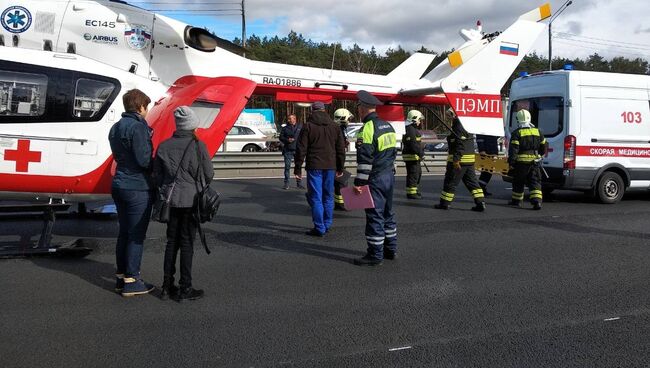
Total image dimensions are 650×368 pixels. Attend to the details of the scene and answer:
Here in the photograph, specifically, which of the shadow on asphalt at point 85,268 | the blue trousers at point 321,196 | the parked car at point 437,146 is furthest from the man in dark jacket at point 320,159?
the parked car at point 437,146

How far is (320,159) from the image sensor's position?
24.6 ft

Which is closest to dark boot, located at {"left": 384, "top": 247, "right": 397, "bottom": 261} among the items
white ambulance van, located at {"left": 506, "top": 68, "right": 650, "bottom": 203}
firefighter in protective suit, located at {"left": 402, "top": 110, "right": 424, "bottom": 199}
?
firefighter in protective suit, located at {"left": 402, "top": 110, "right": 424, "bottom": 199}

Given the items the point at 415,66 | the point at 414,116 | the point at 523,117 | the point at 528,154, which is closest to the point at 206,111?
the point at 415,66

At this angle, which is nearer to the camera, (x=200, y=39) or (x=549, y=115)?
(x=200, y=39)

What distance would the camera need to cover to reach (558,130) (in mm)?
10570

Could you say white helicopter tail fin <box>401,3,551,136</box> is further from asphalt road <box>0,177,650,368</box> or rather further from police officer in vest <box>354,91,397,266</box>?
police officer in vest <box>354,91,397,266</box>

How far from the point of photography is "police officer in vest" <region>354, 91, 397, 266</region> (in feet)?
19.0

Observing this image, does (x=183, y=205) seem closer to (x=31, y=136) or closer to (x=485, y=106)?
(x=31, y=136)

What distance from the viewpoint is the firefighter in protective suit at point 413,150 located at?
35.9 ft

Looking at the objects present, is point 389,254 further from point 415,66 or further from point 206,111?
point 415,66

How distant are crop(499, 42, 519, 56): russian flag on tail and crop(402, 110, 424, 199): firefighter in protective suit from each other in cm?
292

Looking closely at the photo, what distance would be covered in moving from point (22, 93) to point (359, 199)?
158 inches

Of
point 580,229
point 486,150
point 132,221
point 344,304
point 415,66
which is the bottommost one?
point 344,304

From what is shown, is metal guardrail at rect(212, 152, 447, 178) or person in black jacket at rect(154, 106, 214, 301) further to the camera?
metal guardrail at rect(212, 152, 447, 178)
